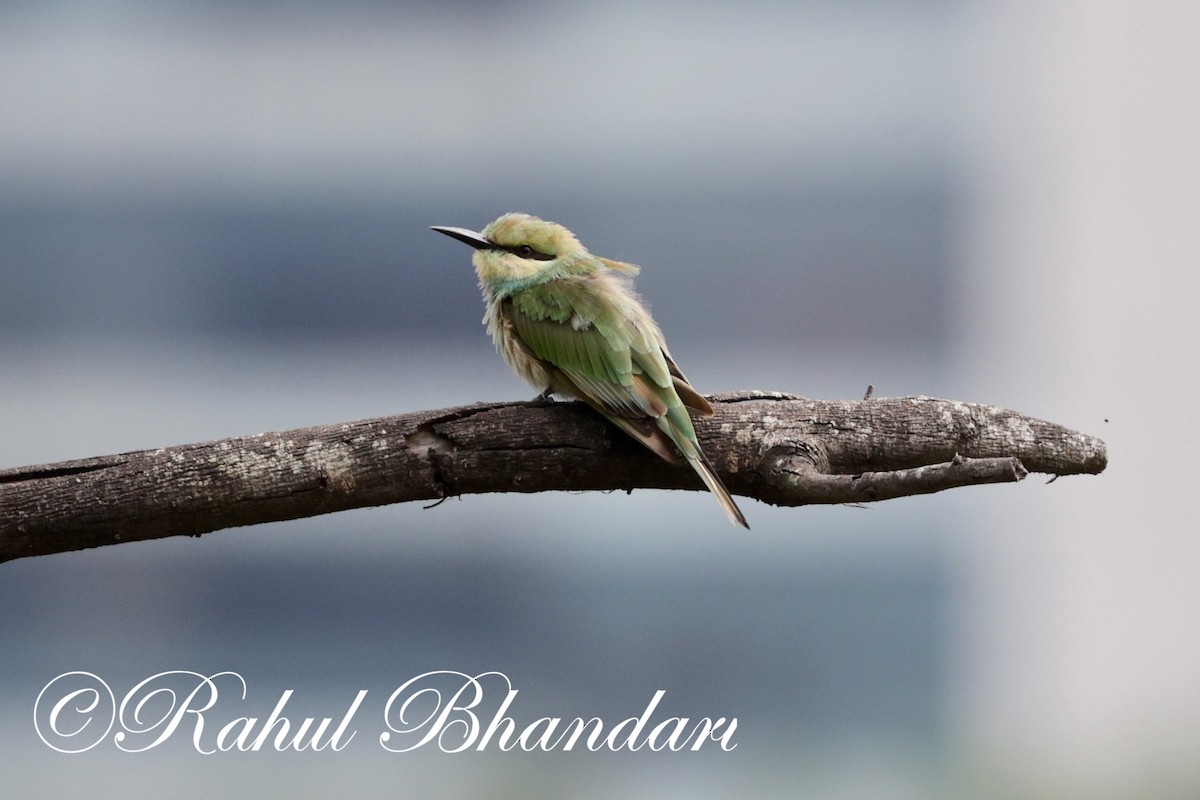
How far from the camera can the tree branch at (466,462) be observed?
2375mm

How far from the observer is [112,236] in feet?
29.2

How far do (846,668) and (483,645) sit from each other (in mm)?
2331

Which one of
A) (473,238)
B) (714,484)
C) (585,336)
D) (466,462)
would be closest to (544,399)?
(585,336)

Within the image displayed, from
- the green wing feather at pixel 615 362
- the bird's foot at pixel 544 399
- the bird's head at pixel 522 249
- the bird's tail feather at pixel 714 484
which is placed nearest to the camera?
the bird's tail feather at pixel 714 484

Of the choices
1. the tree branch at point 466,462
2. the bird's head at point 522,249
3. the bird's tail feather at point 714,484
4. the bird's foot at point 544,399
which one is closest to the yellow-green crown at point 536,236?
the bird's head at point 522,249

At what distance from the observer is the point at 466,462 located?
243 cm

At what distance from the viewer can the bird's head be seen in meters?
3.01

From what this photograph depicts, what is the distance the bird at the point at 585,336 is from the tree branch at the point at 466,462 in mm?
84

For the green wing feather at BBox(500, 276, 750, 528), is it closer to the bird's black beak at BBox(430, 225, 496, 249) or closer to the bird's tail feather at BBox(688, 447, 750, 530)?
the bird's tail feather at BBox(688, 447, 750, 530)

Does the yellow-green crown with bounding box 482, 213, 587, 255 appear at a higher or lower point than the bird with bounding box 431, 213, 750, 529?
higher

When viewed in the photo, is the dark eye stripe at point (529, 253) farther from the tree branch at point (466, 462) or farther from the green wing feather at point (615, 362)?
the tree branch at point (466, 462)

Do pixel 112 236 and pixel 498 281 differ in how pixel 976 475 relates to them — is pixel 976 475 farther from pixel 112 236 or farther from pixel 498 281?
pixel 112 236

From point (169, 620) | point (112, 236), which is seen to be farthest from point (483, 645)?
point (112, 236)

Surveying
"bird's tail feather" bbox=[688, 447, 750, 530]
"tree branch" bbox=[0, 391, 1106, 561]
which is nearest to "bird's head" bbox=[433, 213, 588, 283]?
"tree branch" bbox=[0, 391, 1106, 561]
